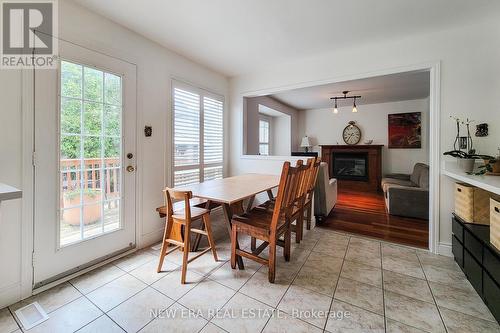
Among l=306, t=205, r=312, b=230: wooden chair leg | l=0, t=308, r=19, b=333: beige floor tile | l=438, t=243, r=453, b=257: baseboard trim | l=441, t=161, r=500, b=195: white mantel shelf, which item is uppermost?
l=441, t=161, r=500, b=195: white mantel shelf

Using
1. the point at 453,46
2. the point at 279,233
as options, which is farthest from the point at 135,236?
the point at 453,46

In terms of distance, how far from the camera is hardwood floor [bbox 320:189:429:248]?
274 centimetres

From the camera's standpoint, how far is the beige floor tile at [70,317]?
1348 mm

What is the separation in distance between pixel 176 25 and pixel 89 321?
2618mm

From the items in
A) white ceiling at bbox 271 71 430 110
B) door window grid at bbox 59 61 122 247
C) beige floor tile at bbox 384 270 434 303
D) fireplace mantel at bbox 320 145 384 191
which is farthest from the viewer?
fireplace mantel at bbox 320 145 384 191

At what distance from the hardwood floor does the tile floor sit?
511 mm

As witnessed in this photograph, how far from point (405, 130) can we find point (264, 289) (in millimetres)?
5648

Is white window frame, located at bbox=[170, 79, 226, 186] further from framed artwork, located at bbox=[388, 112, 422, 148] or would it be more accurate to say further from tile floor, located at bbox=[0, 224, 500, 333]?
framed artwork, located at bbox=[388, 112, 422, 148]

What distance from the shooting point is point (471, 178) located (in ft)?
5.51

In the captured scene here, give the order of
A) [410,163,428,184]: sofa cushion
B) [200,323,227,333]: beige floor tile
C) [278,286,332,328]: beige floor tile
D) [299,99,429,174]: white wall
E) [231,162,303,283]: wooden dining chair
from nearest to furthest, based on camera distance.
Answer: [200,323,227,333]: beige floor tile
[278,286,332,328]: beige floor tile
[231,162,303,283]: wooden dining chair
[410,163,428,184]: sofa cushion
[299,99,429,174]: white wall

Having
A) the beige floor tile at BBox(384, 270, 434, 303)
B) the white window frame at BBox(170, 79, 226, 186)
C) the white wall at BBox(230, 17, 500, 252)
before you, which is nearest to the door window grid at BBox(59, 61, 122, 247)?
the white window frame at BBox(170, 79, 226, 186)

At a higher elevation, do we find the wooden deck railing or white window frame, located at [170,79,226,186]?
white window frame, located at [170,79,226,186]

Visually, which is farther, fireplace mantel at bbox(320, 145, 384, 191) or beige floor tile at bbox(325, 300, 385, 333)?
fireplace mantel at bbox(320, 145, 384, 191)

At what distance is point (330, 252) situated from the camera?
92.1 inches
